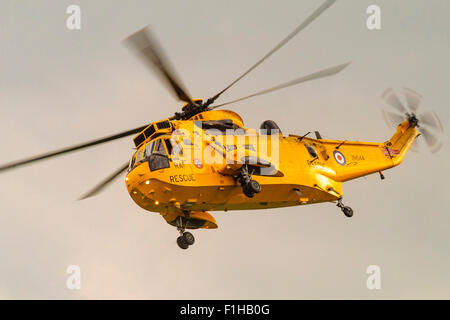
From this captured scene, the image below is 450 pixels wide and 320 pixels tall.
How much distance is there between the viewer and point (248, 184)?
1698 cm

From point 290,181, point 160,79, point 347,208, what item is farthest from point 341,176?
point 160,79

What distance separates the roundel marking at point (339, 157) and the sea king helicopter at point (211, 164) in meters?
0.16

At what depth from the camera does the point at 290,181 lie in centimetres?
1856

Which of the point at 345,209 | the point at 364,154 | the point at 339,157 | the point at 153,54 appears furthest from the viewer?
the point at 364,154

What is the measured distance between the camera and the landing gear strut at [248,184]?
16938 mm

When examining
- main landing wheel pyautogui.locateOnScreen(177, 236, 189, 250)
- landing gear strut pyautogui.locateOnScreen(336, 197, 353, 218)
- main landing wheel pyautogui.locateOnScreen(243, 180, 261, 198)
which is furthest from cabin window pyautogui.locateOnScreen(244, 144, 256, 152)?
landing gear strut pyautogui.locateOnScreen(336, 197, 353, 218)

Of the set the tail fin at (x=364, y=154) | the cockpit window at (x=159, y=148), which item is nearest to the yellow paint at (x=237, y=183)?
the tail fin at (x=364, y=154)

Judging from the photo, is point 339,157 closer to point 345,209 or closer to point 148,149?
point 345,209

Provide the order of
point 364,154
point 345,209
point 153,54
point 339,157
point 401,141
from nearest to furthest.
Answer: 1. point 153,54
2. point 345,209
3. point 339,157
4. point 364,154
5. point 401,141

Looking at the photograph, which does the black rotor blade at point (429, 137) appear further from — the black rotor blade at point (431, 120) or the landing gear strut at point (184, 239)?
the landing gear strut at point (184, 239)

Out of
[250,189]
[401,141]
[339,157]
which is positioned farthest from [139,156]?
[401,141]

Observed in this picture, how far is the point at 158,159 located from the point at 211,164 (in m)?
1.81

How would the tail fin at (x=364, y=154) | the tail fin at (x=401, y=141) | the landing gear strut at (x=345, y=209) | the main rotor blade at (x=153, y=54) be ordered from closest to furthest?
the main rotor blade at (x=153, y=54) → the landing gear strut at (x=345, y=209) → the tail fin at (x=364, y=154) → the tail fin at (x=401, y=141)

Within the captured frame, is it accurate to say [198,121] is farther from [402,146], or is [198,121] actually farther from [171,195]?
[402,146]
